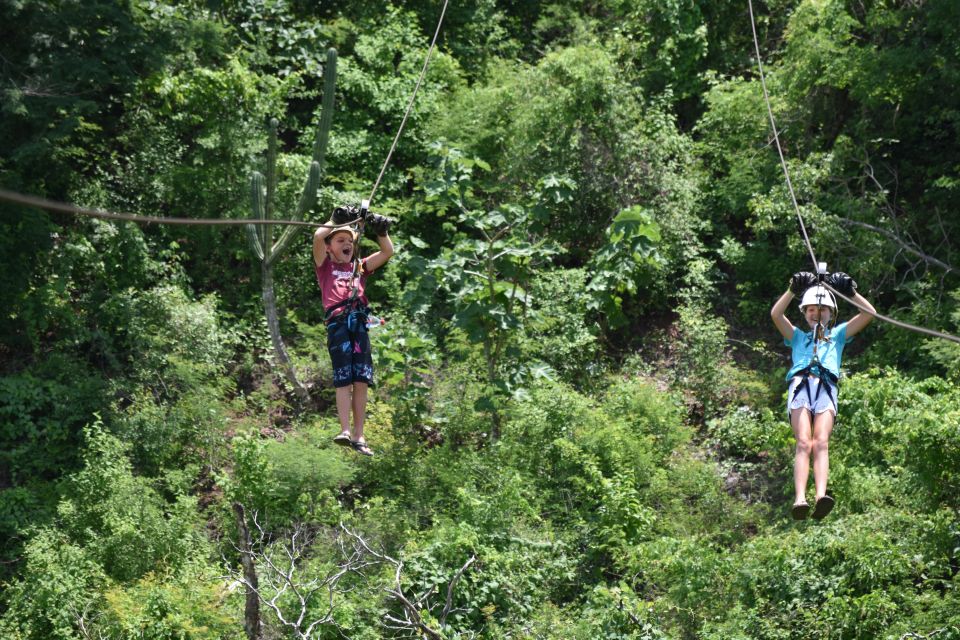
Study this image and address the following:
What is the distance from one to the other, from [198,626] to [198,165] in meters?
5.79

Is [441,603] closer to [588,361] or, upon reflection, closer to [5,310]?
[588,361]

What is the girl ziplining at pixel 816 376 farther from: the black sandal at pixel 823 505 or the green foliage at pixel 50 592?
the green foliage at pixel 50 592

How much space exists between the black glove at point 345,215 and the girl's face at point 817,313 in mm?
2855

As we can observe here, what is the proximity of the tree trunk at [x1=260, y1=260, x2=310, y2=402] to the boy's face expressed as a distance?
4.57 m

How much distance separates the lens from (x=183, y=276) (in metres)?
13.9

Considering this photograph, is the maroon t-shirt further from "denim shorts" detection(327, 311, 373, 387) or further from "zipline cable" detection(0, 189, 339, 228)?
"zipline cable" detection(0, 189, 339, 228)

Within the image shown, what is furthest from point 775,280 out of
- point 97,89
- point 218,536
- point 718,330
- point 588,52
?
point 97,89

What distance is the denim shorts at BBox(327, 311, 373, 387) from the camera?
8.47 metres

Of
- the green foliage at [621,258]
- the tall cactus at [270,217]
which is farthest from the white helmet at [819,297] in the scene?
the tall cactus at [270,217]

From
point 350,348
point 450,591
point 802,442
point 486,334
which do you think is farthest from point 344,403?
point 486,334

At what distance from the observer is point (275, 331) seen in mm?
12938

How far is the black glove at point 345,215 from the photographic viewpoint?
817 centimetres

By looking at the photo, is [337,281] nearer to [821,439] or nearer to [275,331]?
[821,439]

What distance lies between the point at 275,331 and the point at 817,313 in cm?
641
